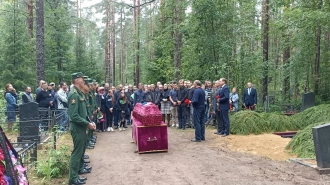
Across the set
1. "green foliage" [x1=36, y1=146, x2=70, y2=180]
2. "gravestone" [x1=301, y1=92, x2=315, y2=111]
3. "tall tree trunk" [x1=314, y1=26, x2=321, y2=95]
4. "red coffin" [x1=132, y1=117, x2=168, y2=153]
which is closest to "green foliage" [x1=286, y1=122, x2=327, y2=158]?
"red coffin" [x1=132, y1=117, x2=168, y2=153]

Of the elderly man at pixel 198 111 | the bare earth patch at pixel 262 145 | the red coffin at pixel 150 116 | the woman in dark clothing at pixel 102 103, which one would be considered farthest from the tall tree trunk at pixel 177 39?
the red coffin at pixel 150 116

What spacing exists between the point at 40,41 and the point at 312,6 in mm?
12134

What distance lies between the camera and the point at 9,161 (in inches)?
122

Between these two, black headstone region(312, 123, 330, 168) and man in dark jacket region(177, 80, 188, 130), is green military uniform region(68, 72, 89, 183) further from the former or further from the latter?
man in dark jacket region(177, 80, 188, 130)

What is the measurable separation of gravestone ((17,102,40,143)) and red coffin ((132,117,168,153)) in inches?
109

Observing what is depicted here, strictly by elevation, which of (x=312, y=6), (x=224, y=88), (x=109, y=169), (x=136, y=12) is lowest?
(x=109, y=169)

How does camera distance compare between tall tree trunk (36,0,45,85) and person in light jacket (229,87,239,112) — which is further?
person in light jacket (229,87,239,112)

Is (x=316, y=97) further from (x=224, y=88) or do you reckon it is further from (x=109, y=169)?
(x=109, y=169)

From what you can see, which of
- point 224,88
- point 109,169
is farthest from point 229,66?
point 109,169

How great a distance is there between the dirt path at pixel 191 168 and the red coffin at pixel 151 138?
214 millimetres

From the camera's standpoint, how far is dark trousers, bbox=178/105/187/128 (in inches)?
495

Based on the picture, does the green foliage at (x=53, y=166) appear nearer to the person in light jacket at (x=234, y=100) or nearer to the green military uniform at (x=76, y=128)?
the green military uniform at (x=76, y=128)

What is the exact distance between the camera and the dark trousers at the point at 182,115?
41.3 feet

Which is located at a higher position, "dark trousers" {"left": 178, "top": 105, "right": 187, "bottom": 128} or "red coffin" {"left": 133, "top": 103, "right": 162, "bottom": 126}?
"red coffin" {"left": 133, "top": 103, "right": 162, "bottom": 126}
